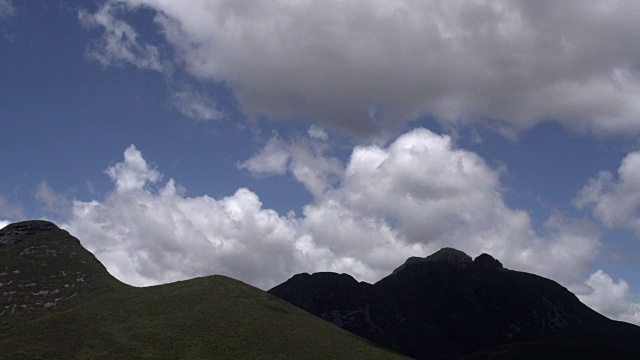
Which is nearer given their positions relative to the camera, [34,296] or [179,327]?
[179,327]

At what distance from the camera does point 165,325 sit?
Result: 141625 millimetres

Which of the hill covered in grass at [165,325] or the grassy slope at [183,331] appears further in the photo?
the hill covered in grass at [165,325]

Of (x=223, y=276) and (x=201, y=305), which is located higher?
(x=223, y=276)

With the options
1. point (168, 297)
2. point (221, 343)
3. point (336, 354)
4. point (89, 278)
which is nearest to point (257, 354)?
point (221, 343)

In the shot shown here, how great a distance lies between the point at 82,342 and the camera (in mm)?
130875

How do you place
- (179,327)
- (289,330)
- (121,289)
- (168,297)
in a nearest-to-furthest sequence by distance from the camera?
1. (179,327)
2. (289,330)
3. (168,297)
4. (121,289)

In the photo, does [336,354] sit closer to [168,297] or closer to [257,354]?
[257,354]

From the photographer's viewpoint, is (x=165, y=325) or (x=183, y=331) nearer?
(x=183, y=331)

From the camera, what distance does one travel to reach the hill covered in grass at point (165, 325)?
128500 mm

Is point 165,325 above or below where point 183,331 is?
above

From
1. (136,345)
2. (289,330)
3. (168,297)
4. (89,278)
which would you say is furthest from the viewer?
(89,278)

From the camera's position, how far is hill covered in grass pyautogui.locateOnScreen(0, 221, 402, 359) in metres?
128

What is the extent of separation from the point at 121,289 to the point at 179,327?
48452 mm

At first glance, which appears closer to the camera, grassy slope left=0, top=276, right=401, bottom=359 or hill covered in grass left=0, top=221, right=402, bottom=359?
grassy slope left=0, top=276, right=401, bottom=359
